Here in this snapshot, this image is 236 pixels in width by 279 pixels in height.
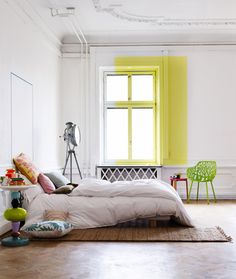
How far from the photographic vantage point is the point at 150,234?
15.9 feet

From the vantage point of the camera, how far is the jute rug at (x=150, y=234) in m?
4.57

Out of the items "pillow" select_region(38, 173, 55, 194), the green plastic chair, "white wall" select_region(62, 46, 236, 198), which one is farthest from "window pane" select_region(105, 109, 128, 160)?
"pillow" select_region(38, 173, 55, 194)

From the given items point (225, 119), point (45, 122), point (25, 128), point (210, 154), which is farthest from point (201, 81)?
point (25, 128)

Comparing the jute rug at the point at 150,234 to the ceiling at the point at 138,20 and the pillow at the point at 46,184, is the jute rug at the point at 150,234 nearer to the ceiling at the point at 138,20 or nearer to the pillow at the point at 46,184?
the pillow at the point at 46,184

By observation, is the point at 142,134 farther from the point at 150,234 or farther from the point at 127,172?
the point at 150,234

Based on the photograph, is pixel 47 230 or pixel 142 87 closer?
pixel 47 230

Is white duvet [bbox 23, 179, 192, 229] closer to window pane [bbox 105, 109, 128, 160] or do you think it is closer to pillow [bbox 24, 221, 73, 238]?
pillow [bbox 24, 221, 73, 238]

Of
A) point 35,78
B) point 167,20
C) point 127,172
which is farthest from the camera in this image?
point 127,172

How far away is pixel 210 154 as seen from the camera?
8.41m

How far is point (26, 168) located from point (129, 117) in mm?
3399

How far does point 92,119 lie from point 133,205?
3521 mm

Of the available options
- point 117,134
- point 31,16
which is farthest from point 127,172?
point 31,16

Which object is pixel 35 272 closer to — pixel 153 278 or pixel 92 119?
pixel 153 278

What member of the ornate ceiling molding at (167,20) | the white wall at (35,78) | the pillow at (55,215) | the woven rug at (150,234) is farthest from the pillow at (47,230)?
the ornate ceiling molding at (167,20)
